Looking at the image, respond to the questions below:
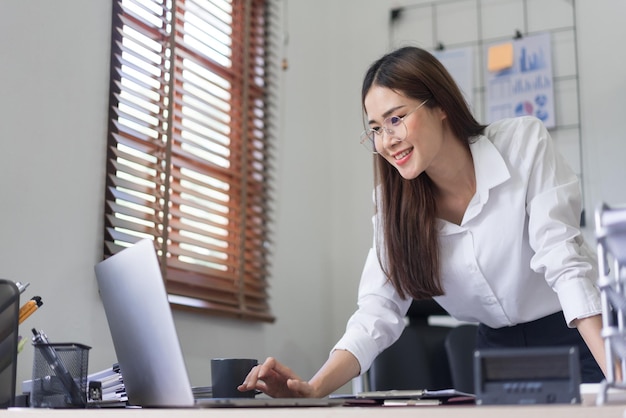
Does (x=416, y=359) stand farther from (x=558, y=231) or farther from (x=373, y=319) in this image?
(x=558, y=231)

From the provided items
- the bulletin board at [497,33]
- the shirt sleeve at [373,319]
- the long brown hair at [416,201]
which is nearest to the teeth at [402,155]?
the long brown hair at [416,201]

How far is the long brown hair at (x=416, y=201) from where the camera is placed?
5.67 ft

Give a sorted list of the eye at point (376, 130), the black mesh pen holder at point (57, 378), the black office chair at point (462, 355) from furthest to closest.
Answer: the black office chair at point (462, 355)
the eye at point (376, 130)
the black mesh pen holder at point (57, 378)

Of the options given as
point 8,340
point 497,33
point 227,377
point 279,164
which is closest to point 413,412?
point 227,377

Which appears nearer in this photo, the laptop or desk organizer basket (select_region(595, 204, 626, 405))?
desk organizer basket (select_region(595, 204, 626, 405))

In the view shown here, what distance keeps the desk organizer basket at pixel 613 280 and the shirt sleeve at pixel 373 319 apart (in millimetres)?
823

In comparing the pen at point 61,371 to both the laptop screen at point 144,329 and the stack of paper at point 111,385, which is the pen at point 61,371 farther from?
the stack of paper at point 111,385

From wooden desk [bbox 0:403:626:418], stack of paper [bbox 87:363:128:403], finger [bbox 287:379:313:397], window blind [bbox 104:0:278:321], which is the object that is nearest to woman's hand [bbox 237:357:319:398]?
finger [bbox 287:379:313:397]

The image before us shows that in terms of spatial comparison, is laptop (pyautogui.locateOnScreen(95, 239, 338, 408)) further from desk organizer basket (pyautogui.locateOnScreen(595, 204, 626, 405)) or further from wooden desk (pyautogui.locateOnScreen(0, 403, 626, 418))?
desk organizer basket (pyautogui.locateOnScreen(595, 204, 626, 405))

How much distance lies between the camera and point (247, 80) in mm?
2908

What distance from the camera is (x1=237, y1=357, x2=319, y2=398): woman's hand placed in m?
1.27

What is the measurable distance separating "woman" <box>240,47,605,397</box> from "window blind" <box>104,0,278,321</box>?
2.49 feet

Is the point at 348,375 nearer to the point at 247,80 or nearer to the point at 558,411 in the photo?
the point at 558,411

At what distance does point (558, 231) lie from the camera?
149 cm
